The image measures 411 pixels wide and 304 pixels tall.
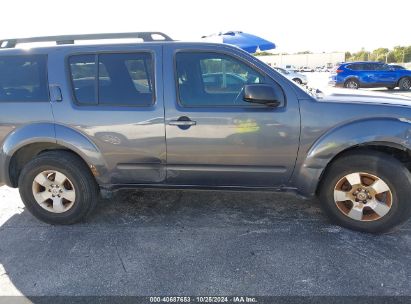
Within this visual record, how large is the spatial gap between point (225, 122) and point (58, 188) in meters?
1.85

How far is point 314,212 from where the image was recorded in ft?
12.1

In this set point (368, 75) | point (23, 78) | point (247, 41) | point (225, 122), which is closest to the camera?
point (225, 122)

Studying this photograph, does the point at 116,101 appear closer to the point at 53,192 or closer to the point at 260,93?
the point at 53,192

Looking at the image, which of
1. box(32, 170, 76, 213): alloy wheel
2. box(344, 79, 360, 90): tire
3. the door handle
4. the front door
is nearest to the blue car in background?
box(344, 79, 360, 90): tire

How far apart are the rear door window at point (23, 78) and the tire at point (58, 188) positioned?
23.7 inches

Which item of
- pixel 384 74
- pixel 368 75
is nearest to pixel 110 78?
pixel 368 75

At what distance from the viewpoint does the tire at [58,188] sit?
3.40 metres

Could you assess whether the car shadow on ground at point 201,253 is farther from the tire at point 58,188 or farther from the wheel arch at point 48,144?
the wheel arch at point 48,144

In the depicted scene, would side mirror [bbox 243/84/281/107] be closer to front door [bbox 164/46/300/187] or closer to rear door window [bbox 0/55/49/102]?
front door [bbox 164/46/300/187]

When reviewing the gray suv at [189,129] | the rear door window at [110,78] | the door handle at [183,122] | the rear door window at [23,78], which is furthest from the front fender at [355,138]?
the rear door window at [23,78]

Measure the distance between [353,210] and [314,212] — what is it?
0.53 metres

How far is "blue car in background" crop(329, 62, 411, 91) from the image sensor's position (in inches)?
645

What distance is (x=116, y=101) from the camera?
129 inches

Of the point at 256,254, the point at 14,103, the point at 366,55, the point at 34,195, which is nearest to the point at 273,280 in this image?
the point at 256,254
